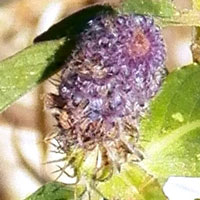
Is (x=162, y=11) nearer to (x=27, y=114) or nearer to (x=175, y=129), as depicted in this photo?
(x=175, y=129)

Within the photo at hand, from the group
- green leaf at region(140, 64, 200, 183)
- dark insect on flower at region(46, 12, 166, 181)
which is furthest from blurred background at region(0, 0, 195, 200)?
dark insect on flower at region(46, 12, 166, 181)

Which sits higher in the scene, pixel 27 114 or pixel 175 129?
pixel 175 129

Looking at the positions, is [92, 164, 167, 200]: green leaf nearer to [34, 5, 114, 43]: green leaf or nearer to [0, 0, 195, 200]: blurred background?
[34, 5, 114, 43]: green leaf

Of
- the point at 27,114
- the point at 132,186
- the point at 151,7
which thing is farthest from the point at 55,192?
the point at 27,114

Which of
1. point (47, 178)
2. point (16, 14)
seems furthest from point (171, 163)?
point (16, 14)

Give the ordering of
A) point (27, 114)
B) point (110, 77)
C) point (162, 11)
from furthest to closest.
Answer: point (27, 114), point (162, 11), point (110, 77)

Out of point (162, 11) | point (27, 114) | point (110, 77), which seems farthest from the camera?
point (27, 114)

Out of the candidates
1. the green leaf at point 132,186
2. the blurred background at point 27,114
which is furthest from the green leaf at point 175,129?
the blurred background at point 27,114
